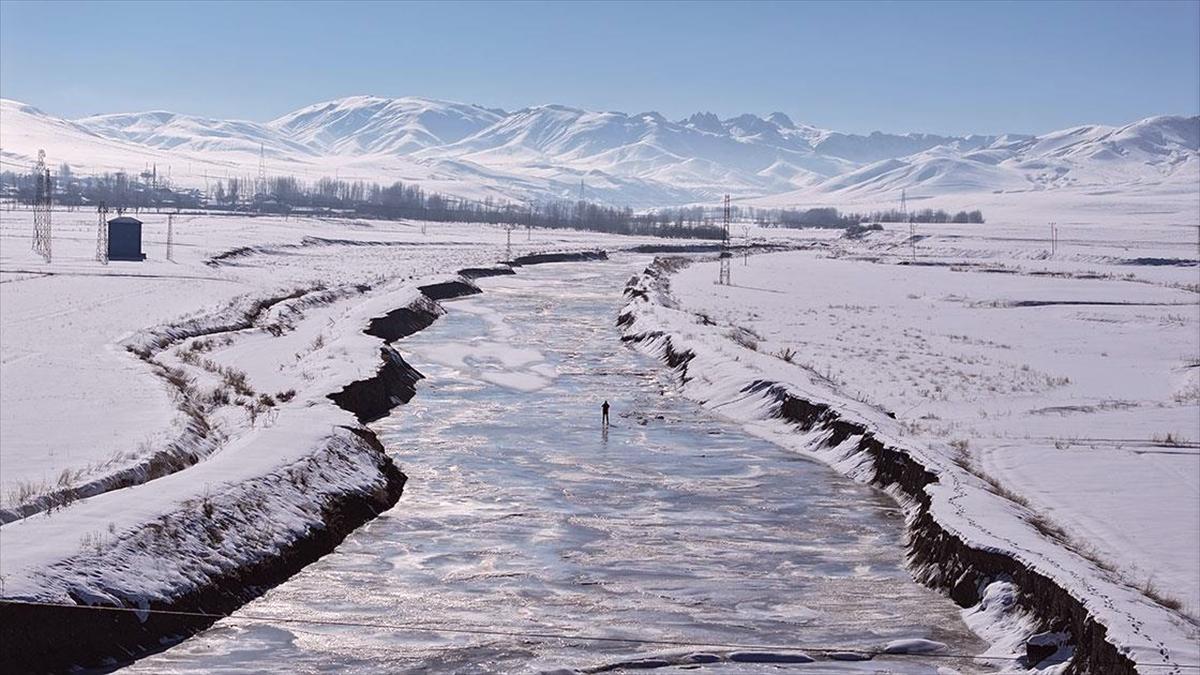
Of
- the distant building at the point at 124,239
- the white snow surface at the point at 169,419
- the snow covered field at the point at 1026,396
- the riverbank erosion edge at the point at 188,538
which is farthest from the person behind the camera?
the distant building at the point at 124,239

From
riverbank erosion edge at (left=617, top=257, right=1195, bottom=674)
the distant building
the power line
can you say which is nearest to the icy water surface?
the power line

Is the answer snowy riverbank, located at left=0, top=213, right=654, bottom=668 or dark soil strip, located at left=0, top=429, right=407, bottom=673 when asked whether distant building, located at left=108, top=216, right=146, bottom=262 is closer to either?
snowy riverbank, located at left=0, top=213, right=654, bottom=668

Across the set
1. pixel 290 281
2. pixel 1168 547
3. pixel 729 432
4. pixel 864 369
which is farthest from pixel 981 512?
pixel 290 281

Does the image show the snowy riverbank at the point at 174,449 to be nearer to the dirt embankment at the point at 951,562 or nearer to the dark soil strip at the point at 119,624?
the dark soil strip at the point at 119,624

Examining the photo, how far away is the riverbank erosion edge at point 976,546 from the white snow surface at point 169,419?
29.4 ft

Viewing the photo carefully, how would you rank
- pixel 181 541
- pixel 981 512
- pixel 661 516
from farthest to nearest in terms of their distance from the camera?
pixel 661 516 < pixel 981 512 < pixel 181 541

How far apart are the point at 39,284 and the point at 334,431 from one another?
45789 millimetres

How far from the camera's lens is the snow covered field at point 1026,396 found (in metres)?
18.9

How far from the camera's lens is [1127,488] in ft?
81.6

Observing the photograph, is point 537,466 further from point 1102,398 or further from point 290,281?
point 290,281

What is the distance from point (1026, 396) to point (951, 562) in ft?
65.7

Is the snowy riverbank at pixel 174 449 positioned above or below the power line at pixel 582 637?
above

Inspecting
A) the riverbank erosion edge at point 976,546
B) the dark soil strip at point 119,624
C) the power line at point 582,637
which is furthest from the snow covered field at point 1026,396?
the dark soil strip at point 119,624

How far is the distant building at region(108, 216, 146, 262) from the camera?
3558 inches
